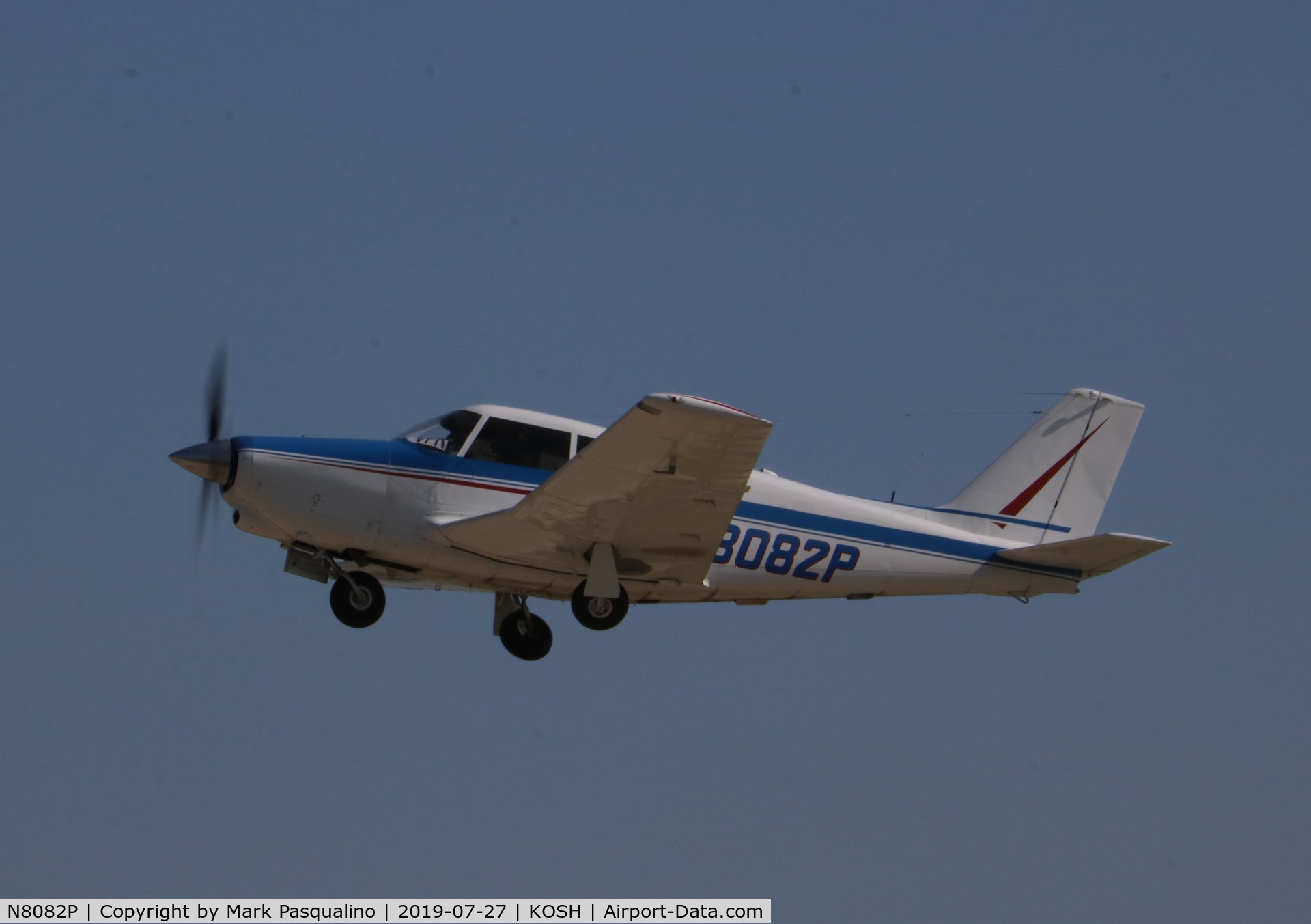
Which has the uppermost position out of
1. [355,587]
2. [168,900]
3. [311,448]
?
[311,448]

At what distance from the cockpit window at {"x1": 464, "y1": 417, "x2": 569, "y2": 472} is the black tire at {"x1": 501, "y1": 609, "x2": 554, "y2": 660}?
2.17 meters

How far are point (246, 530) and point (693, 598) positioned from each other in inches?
197

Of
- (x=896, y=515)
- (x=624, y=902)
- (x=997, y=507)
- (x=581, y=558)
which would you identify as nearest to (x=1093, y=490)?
(x=997, y=507)

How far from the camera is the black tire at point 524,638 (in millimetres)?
19375

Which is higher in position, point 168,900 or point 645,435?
point 645,435

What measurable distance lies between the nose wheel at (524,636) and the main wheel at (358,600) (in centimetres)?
180

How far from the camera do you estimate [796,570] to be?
18953 millimetres

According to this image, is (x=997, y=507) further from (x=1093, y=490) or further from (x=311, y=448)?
(x=311, y=448)

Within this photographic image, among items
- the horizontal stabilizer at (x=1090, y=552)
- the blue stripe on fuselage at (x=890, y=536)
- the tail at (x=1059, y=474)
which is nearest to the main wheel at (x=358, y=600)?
the blue stripe on fuselage at (x=890, y=536)

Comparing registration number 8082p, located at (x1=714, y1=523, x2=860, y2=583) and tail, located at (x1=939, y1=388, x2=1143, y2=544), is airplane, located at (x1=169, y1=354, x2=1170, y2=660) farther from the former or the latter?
tail, located at (x1=939, y1=388, x2=1143, y2=544)

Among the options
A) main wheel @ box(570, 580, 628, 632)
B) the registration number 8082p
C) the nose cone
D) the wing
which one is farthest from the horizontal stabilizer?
the nose cone

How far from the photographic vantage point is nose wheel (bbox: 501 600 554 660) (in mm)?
19375

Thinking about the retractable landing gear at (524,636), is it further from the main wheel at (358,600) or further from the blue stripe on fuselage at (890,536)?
the blue stripe on fuselage at (890,536)

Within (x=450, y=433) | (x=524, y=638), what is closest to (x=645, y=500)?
(x=450, y=433)
